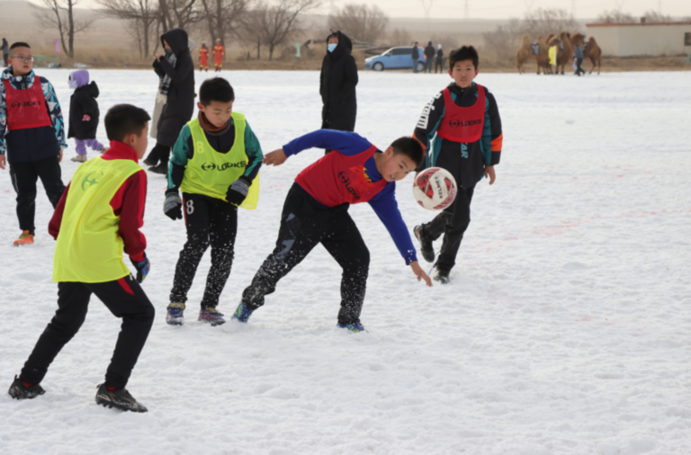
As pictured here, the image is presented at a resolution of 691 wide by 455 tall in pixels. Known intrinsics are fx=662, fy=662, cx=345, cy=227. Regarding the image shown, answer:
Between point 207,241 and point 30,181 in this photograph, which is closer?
point 207,241

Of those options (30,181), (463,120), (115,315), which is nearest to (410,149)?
(463,120)

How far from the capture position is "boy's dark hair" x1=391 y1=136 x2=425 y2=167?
3541mm

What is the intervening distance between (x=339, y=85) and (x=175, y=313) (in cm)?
548

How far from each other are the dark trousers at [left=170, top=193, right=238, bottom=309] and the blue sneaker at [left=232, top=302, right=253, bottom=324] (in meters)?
0.16

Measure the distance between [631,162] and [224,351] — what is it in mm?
8287

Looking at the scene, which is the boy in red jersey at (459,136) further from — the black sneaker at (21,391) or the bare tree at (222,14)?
the bare tree at (222,14)

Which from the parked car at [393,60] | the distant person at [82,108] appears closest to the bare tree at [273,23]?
the parked car at [393,60]

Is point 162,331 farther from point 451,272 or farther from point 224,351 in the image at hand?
point 451,272

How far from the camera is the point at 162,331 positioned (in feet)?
12.8

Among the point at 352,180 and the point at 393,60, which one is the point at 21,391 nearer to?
the point at 352,180

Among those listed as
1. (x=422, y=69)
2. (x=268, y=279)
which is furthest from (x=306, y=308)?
(x=422, y=69)

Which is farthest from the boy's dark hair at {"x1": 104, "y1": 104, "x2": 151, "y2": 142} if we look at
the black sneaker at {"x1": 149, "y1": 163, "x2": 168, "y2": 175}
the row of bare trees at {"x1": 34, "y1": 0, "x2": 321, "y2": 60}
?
the row of bare trees at {"x1": 34, "y1": 0, "x2": 321, "y2": 60}

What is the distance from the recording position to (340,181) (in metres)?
3.84

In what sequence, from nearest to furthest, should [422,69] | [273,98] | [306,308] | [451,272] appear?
1. [306,308]
2. [451,272]
3. [273,98]
4. [422,69]
